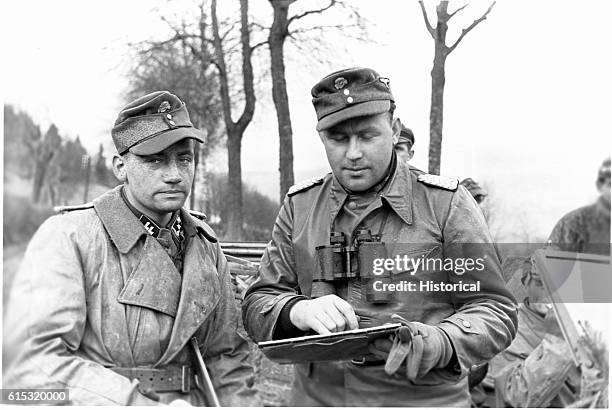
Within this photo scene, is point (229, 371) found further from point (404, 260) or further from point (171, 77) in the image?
point (171, 77)

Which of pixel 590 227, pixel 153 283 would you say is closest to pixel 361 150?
pixel 153 283

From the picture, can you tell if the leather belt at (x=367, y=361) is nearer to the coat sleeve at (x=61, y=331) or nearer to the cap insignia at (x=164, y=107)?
the coat sleeve at (x=61, y=331)

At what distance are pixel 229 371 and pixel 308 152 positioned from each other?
35.0 inches

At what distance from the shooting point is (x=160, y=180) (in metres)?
2.37

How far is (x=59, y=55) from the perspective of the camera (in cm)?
273

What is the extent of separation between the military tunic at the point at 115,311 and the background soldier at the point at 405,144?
0.81 meters

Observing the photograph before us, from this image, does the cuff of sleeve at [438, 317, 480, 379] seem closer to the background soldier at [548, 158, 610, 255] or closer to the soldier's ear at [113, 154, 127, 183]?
the background soldier at [548, 158, 610, 255]

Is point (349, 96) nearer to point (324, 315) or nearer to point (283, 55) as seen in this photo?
point (283, 55)

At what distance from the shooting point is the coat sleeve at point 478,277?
2.23 metres

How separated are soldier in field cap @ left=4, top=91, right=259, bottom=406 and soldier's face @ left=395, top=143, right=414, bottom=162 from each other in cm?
78

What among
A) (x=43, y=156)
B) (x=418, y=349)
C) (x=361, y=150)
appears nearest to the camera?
(x=418, y=349)

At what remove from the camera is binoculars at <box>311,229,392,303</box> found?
2385mm

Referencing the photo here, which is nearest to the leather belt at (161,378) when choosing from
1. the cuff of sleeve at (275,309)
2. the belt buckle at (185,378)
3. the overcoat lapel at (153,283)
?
the belt buckle at (185,378)

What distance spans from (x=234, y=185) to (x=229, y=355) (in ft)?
2.29
